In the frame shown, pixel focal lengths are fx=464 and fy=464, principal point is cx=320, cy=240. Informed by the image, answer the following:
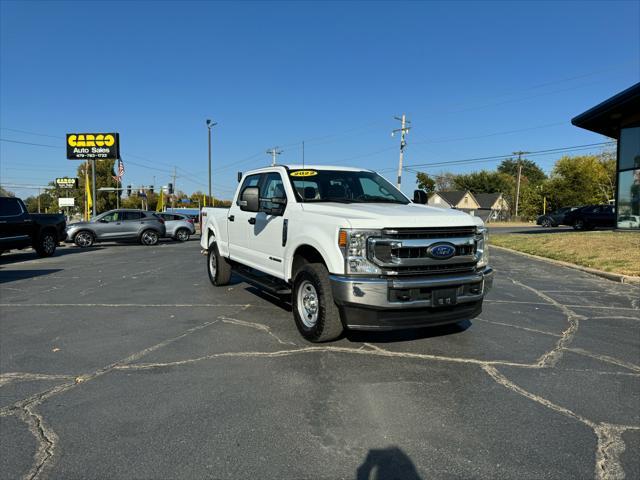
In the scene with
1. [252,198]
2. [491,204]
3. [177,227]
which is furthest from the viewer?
[491,204]

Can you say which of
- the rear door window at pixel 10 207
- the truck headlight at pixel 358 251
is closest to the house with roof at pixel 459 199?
the rear door window at pixel 10 207

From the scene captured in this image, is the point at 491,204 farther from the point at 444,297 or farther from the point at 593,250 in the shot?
the point at 444,297

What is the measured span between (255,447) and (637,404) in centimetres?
307

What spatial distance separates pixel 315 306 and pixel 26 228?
1288 cm

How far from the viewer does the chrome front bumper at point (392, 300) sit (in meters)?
4.32

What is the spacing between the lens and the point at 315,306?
5.04 m

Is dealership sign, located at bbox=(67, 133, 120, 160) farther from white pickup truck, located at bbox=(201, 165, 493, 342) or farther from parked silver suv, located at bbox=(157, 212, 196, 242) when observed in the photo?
white pickup truck, located at bbox=(201, 165, 493, 342)

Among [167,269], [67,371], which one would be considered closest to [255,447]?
[67,371]

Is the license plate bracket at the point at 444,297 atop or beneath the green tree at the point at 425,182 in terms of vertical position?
beneath

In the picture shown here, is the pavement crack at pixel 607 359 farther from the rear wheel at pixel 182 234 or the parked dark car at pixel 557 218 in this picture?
the parked dark car at pixel 557 218

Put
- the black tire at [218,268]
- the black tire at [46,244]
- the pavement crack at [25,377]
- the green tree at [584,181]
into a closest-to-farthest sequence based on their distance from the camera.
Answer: the pavement crack at [25,377]
the black tire at [218,268]
the black tire at [46,244]
the green tree at [584,181]

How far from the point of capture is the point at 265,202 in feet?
20.9

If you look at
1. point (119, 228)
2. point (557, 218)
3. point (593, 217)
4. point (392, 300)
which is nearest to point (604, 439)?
point (392, 300)

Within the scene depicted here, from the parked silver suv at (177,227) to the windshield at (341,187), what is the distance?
19488 millimetres
